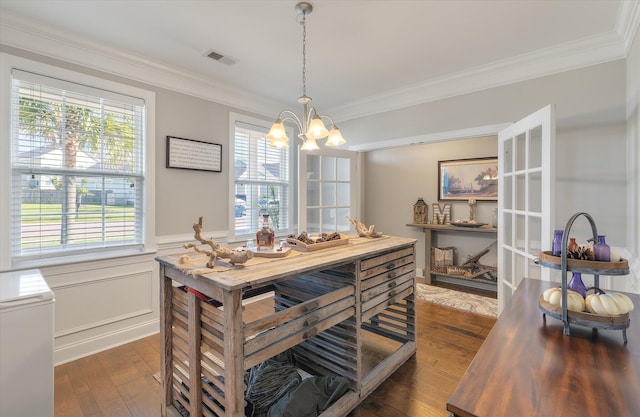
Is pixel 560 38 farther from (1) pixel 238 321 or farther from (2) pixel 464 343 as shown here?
(1) pixel 238 321

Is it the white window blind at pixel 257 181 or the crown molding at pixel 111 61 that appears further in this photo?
the white window blind at pixel 257 181

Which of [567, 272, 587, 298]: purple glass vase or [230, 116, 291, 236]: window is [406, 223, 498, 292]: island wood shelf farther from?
[567, 272, 587, 298]: purple glass vase

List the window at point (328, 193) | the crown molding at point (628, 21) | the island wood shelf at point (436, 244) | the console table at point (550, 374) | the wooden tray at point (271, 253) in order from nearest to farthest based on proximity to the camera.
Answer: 1. the console table at point (550, 374)
2. the wooden tray at point (271, 253)
3. the crown molding at point (628, 21)
4. the window at point (328, 193)
5. the island wood shelf at point (436, 244)

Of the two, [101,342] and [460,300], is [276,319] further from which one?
[460,300]

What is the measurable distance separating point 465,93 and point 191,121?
2.97m

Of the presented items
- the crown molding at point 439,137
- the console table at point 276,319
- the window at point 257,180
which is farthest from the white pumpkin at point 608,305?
the window at point 257,180

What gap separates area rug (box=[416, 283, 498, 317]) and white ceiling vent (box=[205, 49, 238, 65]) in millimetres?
3525

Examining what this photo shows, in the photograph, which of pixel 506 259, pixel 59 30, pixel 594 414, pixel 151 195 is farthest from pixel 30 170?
pixel 506 259

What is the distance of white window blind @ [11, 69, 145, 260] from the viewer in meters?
2.29

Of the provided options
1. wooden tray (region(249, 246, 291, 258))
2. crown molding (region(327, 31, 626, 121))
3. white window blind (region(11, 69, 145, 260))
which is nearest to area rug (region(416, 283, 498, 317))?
crown molding (region(327, 31, 626, 121))

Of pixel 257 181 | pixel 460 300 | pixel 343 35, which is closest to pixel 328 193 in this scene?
pixel 257 181

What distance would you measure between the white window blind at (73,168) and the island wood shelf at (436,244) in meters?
3.85

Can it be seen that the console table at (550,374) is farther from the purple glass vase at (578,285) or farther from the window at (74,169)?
the window at (74,169)

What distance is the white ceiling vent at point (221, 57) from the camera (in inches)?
106
